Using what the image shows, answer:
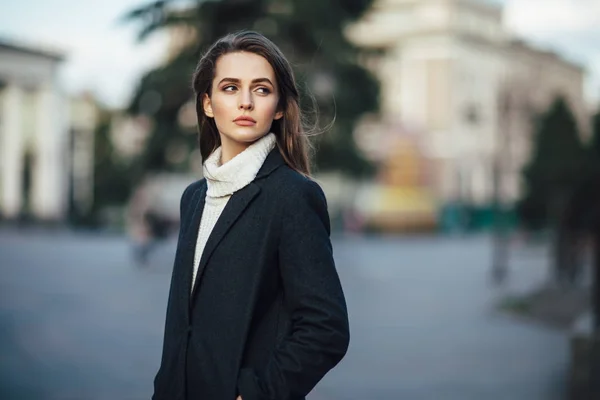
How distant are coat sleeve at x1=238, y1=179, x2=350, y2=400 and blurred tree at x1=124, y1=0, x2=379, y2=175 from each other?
735 inches

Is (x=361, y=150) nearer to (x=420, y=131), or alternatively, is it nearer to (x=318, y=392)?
(x=318, y=392)

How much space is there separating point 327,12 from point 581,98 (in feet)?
226

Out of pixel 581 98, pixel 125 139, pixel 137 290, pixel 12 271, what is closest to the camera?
pixel 137 290

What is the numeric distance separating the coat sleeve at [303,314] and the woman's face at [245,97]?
22 cm

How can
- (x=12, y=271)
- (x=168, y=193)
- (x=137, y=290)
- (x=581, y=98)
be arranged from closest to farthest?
Answer: 1. (x=137, y=290)
2. (x=12, y=271)
3. (x=168, y=193)
4. (x=581, y=98)

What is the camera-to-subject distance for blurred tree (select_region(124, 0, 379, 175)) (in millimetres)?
21156

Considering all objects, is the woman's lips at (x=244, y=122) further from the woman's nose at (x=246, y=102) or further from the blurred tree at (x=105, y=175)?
the blurred tree at (x=105, y=175)

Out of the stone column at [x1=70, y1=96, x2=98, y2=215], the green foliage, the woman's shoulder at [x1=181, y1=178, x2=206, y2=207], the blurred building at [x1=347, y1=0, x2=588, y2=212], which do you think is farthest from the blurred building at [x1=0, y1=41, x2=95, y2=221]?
the woman's shoulder at [x1=181, y1=178, x2=206, y2=207]

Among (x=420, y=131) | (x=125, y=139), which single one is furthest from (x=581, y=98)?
(x=125, y=139)

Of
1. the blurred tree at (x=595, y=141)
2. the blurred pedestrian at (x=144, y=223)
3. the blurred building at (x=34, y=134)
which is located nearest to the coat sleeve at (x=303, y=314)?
the blurred tree at (x=595, y=141)

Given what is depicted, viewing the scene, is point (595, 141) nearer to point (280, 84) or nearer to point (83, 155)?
point (280, 84)

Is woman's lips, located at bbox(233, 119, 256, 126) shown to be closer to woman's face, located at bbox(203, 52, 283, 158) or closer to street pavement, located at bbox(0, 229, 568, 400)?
woman's face, located at bbox(203, 52, 283, 158)

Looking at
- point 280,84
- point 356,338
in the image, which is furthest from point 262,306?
point 356,338

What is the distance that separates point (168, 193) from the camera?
4338 cm
